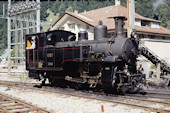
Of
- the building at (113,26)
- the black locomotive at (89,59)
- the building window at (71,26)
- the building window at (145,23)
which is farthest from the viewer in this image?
the building window at (71,26)

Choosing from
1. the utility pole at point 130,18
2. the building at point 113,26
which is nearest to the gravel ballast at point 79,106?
the utility pole at point 130,18

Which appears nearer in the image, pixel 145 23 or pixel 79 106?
pixel 79 106

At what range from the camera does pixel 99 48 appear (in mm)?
10859

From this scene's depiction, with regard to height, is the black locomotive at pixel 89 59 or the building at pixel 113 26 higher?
the building at pixel 113 26

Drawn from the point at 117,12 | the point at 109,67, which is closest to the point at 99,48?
the point at 109,67

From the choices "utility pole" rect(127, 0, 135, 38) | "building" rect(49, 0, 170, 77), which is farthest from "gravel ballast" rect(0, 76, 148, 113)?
"building" rect(49, 0, 170, 77)

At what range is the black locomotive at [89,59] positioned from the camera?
10094 millimetres

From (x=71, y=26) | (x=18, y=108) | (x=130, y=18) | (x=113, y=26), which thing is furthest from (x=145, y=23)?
(x=18, y=108)

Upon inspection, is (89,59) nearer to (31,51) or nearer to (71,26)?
(31,51)

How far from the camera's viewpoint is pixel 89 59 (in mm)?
10844

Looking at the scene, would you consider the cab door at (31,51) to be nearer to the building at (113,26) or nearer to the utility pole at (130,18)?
the utility pole at (130,18)

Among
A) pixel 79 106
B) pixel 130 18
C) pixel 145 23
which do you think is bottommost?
pixel 79 106

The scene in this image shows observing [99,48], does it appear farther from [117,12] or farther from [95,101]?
[117,12]

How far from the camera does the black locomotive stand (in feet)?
33.1
